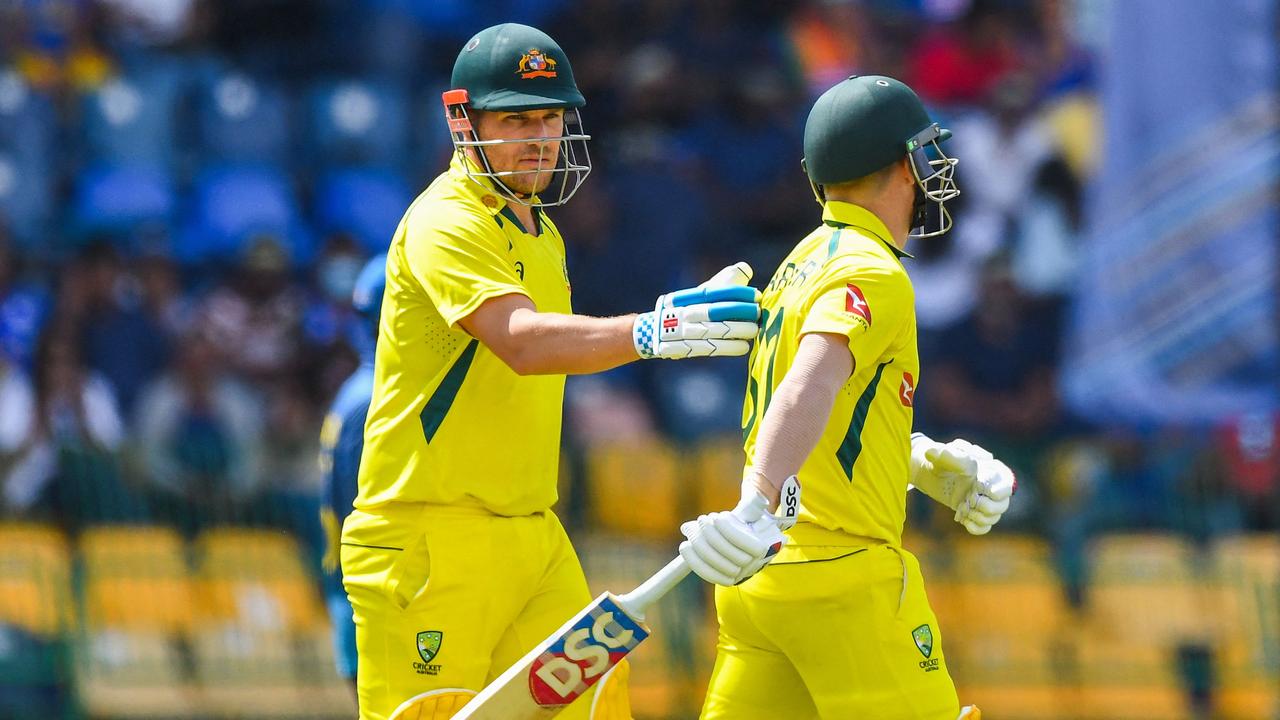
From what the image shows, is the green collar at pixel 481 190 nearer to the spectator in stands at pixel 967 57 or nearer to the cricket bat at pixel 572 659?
the cricket bat at pixel 572 659

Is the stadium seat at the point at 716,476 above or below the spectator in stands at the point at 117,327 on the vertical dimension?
below

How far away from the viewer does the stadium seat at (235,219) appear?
11.3 metres

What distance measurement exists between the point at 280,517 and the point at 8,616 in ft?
4.31

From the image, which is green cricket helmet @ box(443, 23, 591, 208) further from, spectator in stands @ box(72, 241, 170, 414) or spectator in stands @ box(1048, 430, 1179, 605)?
spectator in stands @ box(72, 241, 170, 414)

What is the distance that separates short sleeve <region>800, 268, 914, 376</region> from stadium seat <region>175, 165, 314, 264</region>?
7.19 metres

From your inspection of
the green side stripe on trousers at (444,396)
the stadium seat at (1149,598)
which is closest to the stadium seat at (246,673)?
the stadium seat at (1149,598)

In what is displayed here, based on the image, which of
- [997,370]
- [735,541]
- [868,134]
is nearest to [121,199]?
[997,370]

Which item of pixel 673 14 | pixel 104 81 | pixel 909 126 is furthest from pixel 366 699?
pixel 673 14

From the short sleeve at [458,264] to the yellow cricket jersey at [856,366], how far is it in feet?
2.10

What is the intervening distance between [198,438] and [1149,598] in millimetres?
4678

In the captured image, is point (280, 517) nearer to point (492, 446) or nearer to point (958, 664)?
point (958, 664)

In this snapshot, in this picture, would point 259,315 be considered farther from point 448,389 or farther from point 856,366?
point 856,366

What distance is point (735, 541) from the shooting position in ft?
14.0

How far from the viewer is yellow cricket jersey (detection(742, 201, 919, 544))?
4551mm
